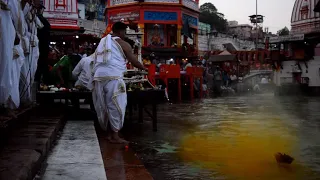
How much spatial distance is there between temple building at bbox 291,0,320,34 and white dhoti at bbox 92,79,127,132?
2354 centimetres

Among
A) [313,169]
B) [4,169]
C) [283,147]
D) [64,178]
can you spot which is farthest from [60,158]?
[283,147]

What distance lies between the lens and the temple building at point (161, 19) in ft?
86.1

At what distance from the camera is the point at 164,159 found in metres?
4.81

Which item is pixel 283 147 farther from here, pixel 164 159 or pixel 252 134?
pixel 164 159

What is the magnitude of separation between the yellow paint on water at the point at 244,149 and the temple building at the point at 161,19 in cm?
1787

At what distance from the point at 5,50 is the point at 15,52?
25.3 inches

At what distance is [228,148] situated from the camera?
17.9 ft

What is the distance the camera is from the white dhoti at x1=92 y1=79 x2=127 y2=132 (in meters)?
5.55

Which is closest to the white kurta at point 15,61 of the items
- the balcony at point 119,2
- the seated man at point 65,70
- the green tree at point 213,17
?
the seated man at point 65,70

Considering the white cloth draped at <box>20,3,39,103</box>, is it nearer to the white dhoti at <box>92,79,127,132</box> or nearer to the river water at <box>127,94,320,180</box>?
the white dhoti at <box>92,79,127,132</box>

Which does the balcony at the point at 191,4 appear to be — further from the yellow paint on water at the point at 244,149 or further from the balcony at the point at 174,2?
the yellow paint on water at the point at 244,149

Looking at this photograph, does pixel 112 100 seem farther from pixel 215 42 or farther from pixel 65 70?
pixel 215 42

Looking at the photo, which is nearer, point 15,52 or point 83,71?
point 15,52

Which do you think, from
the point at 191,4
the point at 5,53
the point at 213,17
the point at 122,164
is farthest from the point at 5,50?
the point at 213,17
